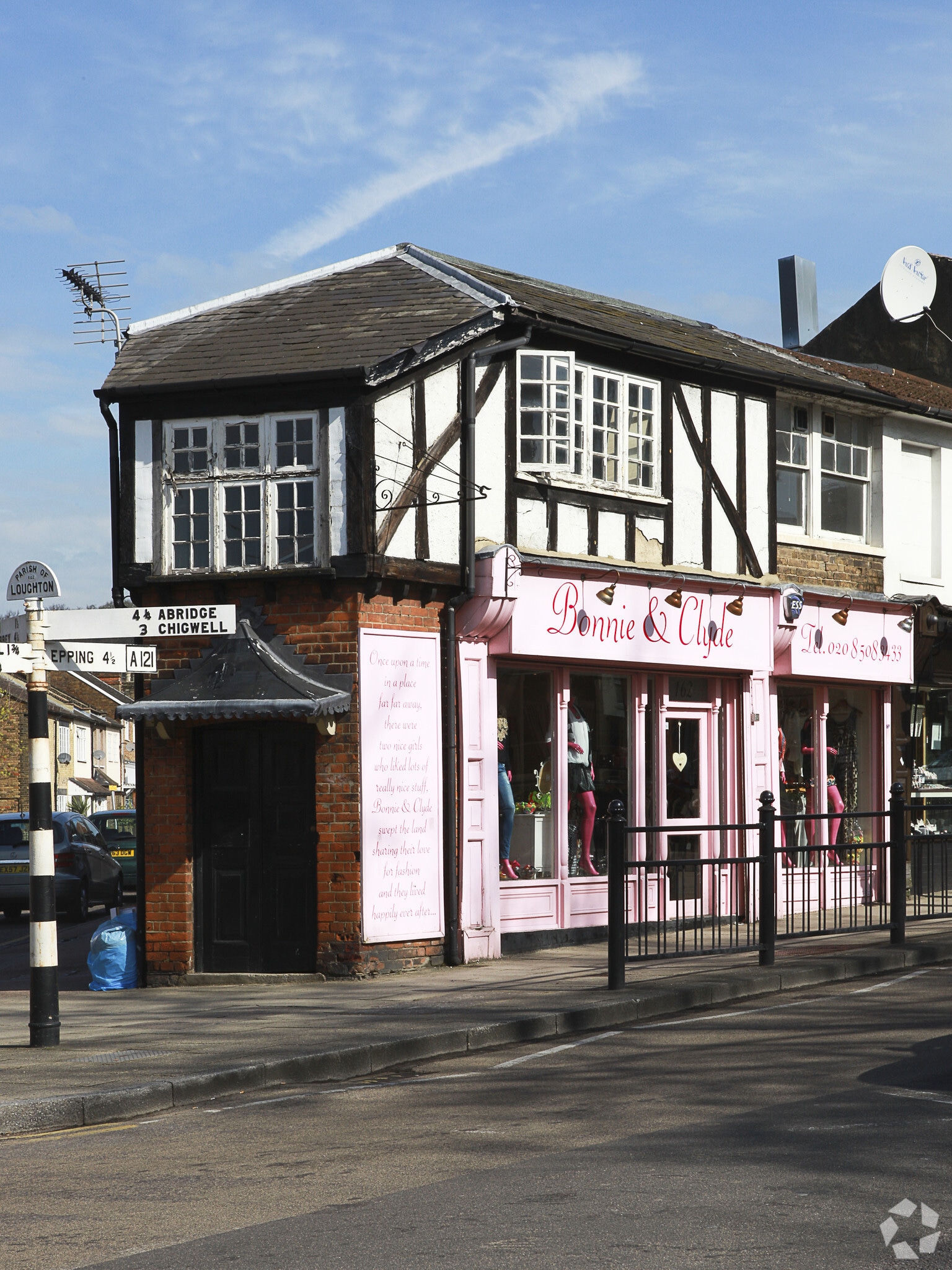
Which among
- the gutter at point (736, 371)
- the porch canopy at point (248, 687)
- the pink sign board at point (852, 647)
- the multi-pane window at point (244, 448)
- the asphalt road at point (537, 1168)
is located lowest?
Result: the asphalt road at point (537, 1168)

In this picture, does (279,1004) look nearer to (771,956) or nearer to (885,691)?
(771,956)

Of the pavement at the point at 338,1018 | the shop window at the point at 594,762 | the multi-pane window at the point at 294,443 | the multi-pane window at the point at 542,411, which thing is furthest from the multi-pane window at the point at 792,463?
the multi-pane window at the point at 294,443

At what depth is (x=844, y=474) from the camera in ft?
62.8

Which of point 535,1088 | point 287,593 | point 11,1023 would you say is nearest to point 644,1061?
point 535,1088

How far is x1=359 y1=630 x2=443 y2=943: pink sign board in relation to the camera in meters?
13.6

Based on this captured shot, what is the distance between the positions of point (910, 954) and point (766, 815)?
1988 mm

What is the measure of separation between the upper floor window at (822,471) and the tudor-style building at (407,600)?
1.84 meters

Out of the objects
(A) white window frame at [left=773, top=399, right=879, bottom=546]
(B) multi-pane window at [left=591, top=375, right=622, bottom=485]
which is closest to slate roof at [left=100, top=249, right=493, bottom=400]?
(B) multi-pane window at [left=591, top=375, right=622, bottom=485]

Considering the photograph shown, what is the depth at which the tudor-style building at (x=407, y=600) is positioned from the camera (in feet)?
44.9

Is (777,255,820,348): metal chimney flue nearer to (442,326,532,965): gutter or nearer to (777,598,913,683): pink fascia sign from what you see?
(777,598,913,683): pink fascia sign

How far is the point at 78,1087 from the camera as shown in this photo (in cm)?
859

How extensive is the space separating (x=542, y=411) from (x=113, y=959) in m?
6.62

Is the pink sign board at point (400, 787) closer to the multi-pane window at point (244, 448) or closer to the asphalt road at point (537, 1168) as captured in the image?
the multi-pane window at point (244, 448)

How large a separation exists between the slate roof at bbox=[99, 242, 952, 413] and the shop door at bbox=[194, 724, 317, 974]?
3.35 metres
